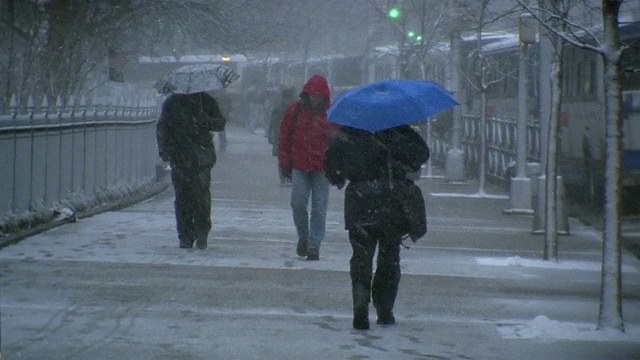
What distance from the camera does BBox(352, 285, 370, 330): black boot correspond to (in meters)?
8.84

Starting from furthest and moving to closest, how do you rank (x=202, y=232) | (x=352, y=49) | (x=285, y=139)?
(x=352, y=49) < (x=202, y=232) < (x=285, y=139)

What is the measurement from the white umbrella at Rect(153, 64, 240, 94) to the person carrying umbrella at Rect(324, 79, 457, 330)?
170 inches

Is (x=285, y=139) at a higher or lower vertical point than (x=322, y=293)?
higher

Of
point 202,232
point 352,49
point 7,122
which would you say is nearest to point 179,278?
point 202,232

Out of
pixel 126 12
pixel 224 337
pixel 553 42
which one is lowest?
pixel 224 337

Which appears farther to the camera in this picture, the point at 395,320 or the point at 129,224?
the point at 129,224

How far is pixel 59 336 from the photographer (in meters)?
8.22

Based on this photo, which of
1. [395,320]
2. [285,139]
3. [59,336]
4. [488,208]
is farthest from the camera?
[488,208]

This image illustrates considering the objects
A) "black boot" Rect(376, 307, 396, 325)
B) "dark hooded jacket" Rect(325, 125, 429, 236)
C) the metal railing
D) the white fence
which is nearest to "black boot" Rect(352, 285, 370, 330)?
"black boot" Rect(376, 307, 396, 325)

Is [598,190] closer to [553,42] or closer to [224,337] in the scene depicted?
[553,42]

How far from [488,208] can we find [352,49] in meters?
50.0

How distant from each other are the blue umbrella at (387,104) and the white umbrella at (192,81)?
414 cm

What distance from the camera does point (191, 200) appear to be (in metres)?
13.3

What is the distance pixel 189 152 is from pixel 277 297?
3.27 meters
